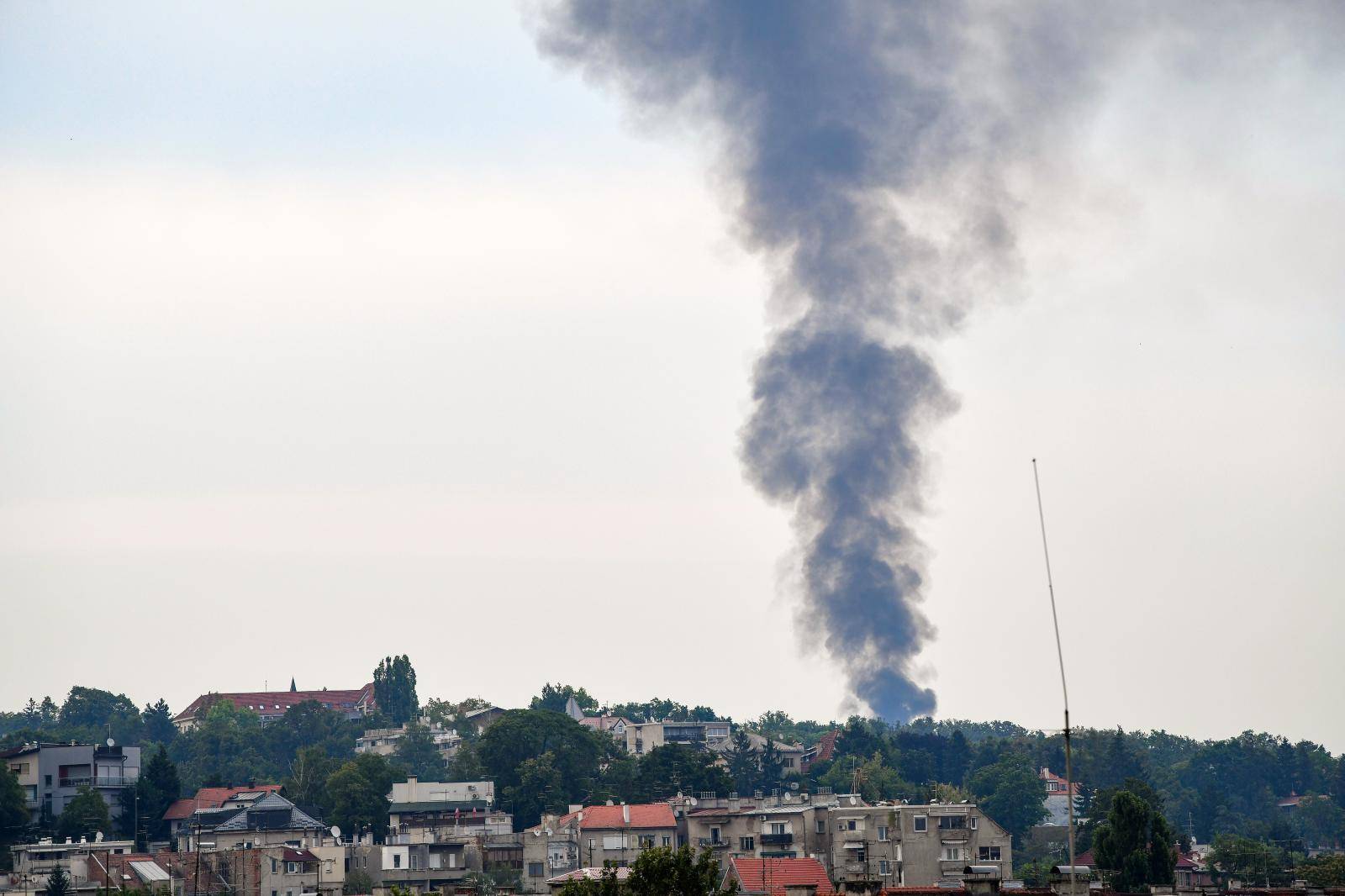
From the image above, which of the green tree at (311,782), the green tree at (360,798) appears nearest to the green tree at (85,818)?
the green tree at (360,798)

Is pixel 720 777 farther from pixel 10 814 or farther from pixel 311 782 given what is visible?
pixel 10 814

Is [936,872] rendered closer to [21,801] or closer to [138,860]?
[138,860]

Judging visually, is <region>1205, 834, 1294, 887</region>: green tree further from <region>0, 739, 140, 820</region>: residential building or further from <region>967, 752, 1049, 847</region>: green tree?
<region>0, 739, 140, 820</region>: residential building

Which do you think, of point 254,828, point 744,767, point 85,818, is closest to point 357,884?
point 254,828

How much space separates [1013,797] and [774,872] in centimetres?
7168

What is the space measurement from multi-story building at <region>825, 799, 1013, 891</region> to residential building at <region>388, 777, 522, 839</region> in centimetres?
2683

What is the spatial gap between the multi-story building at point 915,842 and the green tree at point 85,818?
162 feet

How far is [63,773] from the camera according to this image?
484 feet

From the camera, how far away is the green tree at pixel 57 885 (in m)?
104

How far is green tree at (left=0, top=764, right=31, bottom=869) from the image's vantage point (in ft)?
436

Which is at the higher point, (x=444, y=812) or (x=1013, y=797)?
(x=444, y=812)

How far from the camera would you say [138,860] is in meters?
120

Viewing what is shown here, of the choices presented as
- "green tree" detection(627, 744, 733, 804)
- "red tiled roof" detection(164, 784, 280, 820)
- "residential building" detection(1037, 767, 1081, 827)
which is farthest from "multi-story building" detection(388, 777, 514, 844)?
"residential building" detection(1037, 767, 1081, 827)

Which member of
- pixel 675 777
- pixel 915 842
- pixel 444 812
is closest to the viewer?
pixel 915 842
